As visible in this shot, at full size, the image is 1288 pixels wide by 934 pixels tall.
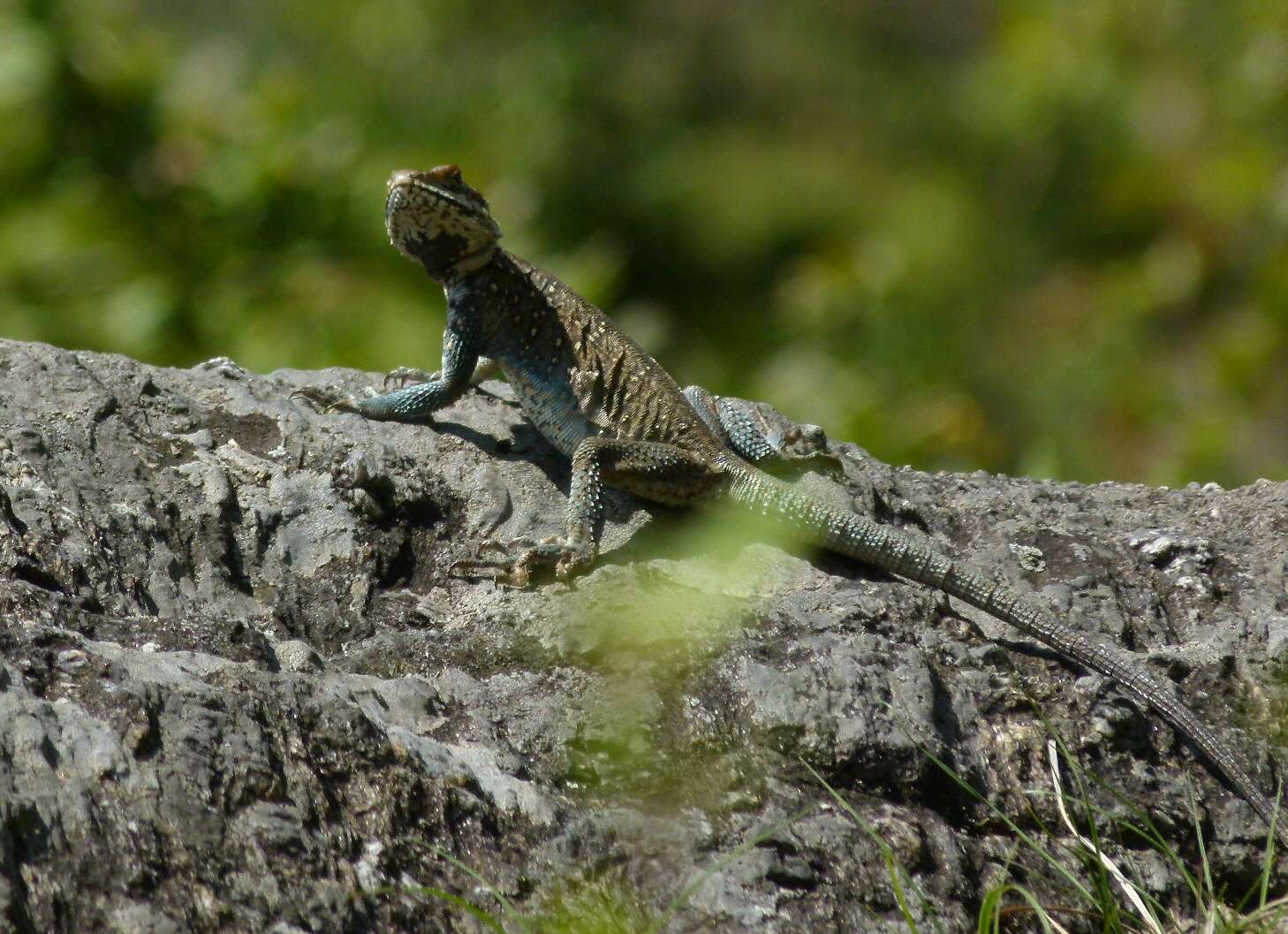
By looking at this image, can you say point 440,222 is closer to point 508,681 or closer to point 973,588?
point 508,681

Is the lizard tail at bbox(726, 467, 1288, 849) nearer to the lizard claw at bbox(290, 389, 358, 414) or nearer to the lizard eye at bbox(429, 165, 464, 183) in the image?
the lizard claw at bbox(290, 389, 358, 414)

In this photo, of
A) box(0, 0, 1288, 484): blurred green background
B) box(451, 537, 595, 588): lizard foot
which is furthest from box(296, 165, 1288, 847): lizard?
box(0, 0, 1288, 484): blurred green background

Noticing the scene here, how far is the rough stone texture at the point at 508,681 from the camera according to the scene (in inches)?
106

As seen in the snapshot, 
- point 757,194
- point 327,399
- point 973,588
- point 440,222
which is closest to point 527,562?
point 327,399

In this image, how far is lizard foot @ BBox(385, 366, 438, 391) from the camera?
190 inches

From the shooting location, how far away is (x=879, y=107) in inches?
527

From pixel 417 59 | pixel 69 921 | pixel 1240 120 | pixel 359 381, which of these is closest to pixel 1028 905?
pixel 69 921

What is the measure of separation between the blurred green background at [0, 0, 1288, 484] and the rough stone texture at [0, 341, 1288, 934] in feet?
7.01

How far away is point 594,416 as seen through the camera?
15.2 ft

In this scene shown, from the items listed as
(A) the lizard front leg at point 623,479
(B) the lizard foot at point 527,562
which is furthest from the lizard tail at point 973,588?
(B) the lizard foot at point 527,562

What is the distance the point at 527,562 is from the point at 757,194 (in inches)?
355

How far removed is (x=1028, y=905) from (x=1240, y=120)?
823 cm

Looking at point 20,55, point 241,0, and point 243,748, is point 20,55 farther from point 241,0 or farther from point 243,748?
point 243,748

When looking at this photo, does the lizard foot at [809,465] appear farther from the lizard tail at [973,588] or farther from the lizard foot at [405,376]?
the lizard foot at [405,376]
